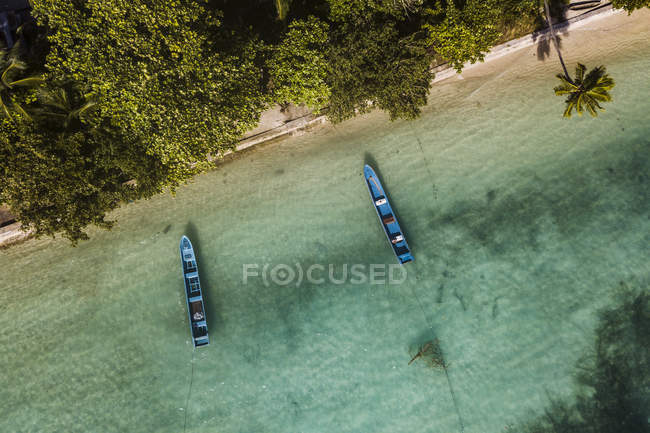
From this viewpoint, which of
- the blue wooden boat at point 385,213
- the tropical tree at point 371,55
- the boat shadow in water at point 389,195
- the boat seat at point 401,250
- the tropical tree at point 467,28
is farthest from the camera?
the boat shadow in water at point 389,195

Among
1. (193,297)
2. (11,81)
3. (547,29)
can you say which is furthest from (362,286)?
(11,81)

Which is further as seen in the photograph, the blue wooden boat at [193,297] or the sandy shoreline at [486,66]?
the blue wooden boat at [193,297]

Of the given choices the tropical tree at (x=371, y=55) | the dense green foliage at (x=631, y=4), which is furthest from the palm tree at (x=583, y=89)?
the tropical tree at (x=371, y=55)

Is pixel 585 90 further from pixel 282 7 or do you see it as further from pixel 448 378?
pixel 448 378

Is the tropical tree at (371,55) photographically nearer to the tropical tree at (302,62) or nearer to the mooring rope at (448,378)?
the tropical tree at (302,62)

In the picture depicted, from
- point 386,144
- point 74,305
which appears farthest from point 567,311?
point 74,305

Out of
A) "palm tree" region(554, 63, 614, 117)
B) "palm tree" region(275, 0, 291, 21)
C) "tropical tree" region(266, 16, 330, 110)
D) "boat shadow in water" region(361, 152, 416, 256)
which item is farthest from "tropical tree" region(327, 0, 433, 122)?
"palm tree" region(554, 63, 614, 117)

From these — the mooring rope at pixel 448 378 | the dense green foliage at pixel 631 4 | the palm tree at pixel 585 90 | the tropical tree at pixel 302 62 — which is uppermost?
the tropical tree at pixel 302 62
